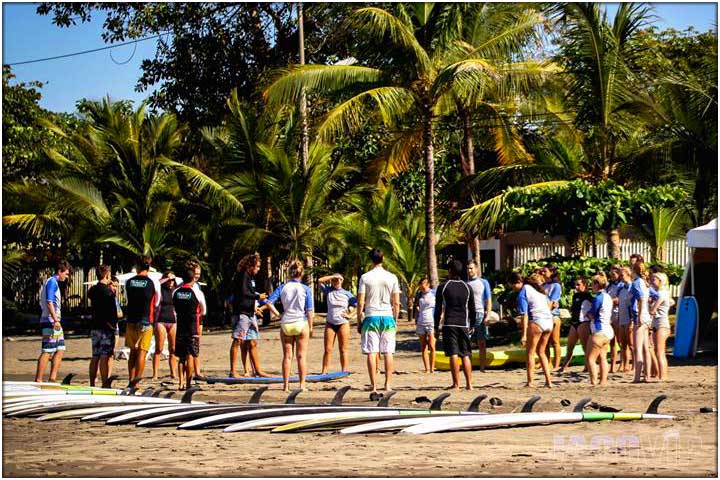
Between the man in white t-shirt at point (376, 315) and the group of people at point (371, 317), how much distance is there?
0.01m

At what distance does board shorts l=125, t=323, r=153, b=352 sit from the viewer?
1509cm

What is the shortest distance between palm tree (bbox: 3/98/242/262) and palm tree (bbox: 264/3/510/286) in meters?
6.02

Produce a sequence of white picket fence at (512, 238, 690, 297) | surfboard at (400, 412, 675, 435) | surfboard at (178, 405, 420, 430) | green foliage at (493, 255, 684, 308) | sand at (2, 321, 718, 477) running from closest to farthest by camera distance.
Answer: sand at (2, 321, 718, 477)
surfboard at (400, 412, 675, 435)
surfboard at (178, 405, 420, 430)
green foliage at (493, 255, 684, 308)
white picket fence at (512, 238, 690, 297)

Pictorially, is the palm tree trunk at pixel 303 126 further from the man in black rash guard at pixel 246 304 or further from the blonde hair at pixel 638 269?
the blonde hair at pixel 638 269

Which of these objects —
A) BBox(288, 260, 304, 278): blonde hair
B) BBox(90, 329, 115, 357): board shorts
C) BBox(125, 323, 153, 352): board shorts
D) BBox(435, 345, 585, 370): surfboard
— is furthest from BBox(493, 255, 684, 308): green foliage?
BBox(90, 329, 115, 357): board shorts

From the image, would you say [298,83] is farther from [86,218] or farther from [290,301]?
[290,301]

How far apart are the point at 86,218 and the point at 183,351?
55.7 ft

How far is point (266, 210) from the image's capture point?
30.6 metres

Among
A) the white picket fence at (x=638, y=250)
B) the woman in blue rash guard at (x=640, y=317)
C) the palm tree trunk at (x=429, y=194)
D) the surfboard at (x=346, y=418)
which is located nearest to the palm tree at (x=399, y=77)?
the palm tree trunk at (x=429, y=194)

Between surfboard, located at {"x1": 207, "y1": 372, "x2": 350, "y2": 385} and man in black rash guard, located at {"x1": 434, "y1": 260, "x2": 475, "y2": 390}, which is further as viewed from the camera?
surfboard, located at {"x1": 207, "y1": 372, "x2": 350, "y2": 385}

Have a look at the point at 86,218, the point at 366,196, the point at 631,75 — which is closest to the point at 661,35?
the point at 366,196

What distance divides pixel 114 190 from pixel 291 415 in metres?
21.1

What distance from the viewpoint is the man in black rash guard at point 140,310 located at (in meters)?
15.0

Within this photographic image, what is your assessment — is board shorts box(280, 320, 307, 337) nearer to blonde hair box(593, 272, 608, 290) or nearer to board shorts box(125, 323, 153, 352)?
board shorts box(125, 323, 153, 352)
